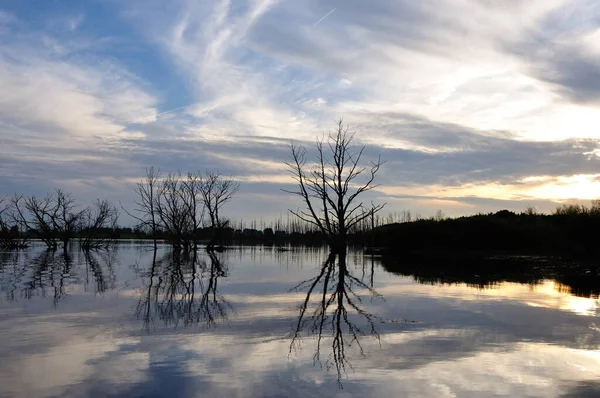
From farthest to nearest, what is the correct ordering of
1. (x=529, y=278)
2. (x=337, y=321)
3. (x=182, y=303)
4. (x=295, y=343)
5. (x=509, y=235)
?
(x=509, y=235) → (x=529, y=278) → (x=182, y=303) → (x=337, y=321) → (x=295, y=343)

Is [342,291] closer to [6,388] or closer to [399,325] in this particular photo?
[399,325]

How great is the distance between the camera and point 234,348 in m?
6.84

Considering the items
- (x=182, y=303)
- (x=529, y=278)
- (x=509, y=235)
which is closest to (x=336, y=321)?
(x=182, y=303)

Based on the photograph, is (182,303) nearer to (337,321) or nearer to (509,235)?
(337,321)

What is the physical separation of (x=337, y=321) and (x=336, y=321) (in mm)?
19

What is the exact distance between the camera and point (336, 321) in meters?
9.13

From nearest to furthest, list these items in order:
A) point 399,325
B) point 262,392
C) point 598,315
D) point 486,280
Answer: point 262,392
point 399,325
point 598,315
point 486,280

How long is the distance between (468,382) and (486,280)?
12.2 meters

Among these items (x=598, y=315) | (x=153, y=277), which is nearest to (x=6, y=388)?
(x=598, y=315)

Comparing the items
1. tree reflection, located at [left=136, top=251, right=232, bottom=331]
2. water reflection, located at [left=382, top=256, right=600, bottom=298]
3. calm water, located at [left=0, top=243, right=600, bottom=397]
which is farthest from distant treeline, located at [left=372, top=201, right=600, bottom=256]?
tree reflection, located at [left=136, top=251, right=232, bottom=331]

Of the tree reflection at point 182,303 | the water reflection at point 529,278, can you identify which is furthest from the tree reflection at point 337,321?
the water reflection at point 529,278

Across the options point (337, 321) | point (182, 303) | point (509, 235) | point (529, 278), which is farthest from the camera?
point (509, 235)

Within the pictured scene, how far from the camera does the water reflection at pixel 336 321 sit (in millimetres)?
6586

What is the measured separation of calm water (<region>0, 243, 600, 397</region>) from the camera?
5223mm
